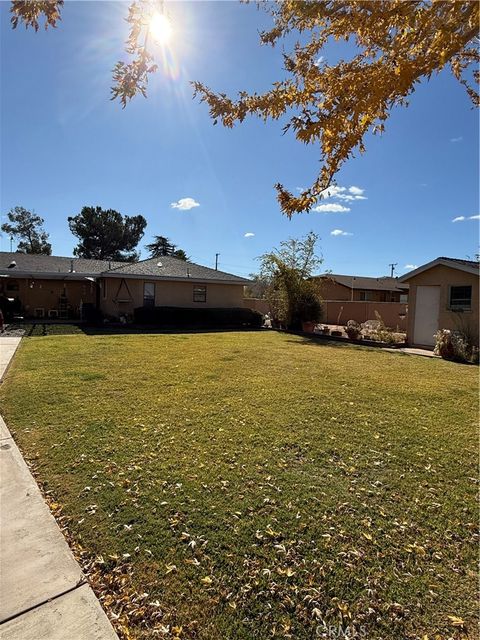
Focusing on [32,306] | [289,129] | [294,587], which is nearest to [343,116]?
[289,129]

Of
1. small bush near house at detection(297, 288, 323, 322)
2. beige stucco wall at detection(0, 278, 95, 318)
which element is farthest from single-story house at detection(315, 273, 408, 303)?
beige stucco wall at detection(0, 278, 95, 318)

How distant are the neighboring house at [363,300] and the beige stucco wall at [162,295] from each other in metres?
5.63

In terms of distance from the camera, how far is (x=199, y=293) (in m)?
20.2

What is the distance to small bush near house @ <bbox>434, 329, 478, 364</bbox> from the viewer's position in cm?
1073

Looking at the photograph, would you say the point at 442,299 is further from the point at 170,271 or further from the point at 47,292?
the point at 47,292

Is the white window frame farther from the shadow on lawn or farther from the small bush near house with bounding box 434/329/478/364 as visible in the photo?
the shadow on lawn

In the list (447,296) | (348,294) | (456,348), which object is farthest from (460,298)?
(348,294)

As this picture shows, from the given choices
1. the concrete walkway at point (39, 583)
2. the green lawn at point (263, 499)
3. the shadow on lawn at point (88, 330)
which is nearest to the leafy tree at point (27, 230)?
the shadow on lawn at point (88, 330)

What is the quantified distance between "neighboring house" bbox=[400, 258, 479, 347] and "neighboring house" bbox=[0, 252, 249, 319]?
9.85m

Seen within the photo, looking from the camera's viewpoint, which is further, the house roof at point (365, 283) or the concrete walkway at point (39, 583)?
the house roof at point (365, 283)

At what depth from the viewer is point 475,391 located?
22.9 ft

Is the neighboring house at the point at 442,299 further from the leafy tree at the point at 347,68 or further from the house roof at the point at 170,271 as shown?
the leafy tree at the point at 347,68

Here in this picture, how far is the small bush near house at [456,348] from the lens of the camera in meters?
10.7

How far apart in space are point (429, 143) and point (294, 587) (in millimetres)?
10871
